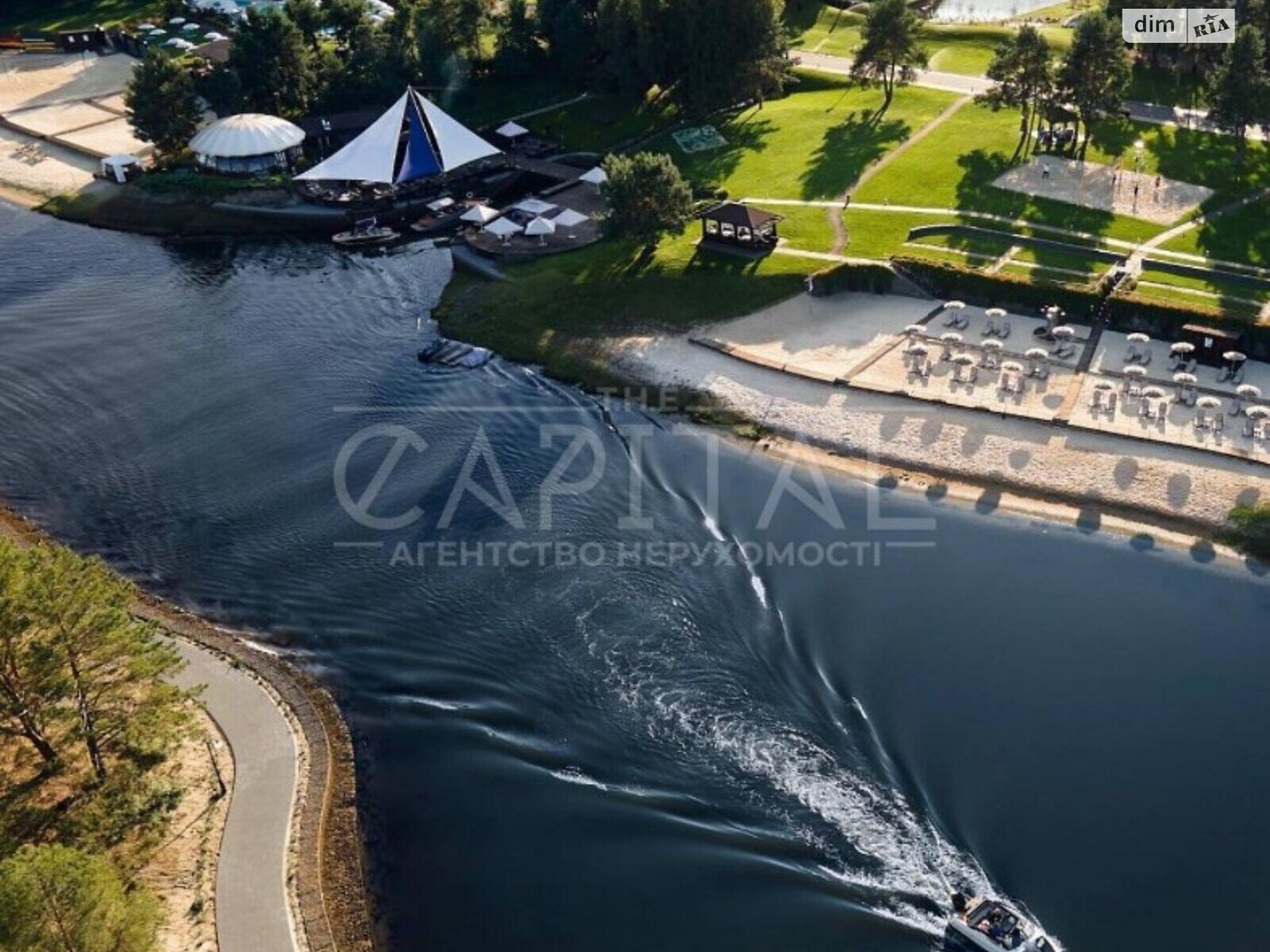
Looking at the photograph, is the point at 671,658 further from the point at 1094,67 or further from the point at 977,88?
the point at 977,88

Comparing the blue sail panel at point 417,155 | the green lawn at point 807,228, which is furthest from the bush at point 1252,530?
the blue sail panel at point 417,155

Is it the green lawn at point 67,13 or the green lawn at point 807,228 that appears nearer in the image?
the green lawn at point 807,228

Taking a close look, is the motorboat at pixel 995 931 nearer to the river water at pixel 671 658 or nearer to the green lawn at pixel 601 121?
the river water at pixel 671 658

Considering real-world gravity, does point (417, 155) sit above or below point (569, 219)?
above

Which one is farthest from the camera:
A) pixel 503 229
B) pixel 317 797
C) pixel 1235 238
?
pixel 503 229

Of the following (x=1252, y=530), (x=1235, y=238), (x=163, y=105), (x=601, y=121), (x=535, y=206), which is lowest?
(x=1252, y=530)

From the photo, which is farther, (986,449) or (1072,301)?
(1072,301)

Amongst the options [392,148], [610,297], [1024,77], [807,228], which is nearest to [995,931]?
[610,297]
